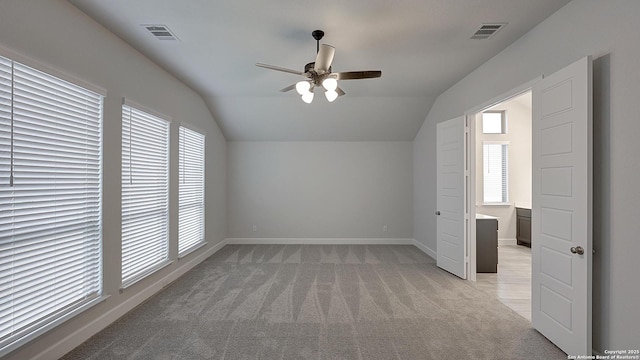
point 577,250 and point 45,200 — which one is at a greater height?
point 45,200

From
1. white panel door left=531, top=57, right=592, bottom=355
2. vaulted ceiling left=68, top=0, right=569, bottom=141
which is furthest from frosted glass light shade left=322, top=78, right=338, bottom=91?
white panel door left=531, top=57, right=592, bottom=355

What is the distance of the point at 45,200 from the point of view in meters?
2.28

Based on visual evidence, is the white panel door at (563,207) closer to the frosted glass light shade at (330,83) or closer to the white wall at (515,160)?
the frosted glass light shade at (330,83)

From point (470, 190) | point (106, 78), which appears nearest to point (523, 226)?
point (470, 190)

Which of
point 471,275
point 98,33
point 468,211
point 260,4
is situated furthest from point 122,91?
point 471,275

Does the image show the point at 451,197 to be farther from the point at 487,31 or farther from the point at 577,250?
the point at 487,31

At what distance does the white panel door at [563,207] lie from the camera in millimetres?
2168

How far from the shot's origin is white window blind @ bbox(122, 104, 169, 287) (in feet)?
10.5

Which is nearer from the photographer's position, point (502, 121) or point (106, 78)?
point (106, 78)

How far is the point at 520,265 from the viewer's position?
4988mm

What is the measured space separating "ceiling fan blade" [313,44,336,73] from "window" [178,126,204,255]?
281 cm

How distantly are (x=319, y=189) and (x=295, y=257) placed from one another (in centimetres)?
182

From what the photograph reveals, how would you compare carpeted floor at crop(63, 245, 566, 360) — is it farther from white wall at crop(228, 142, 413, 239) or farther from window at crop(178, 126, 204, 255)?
white wall at crop(228, 142, 413, 239)

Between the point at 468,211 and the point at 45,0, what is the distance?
511 centimetres
